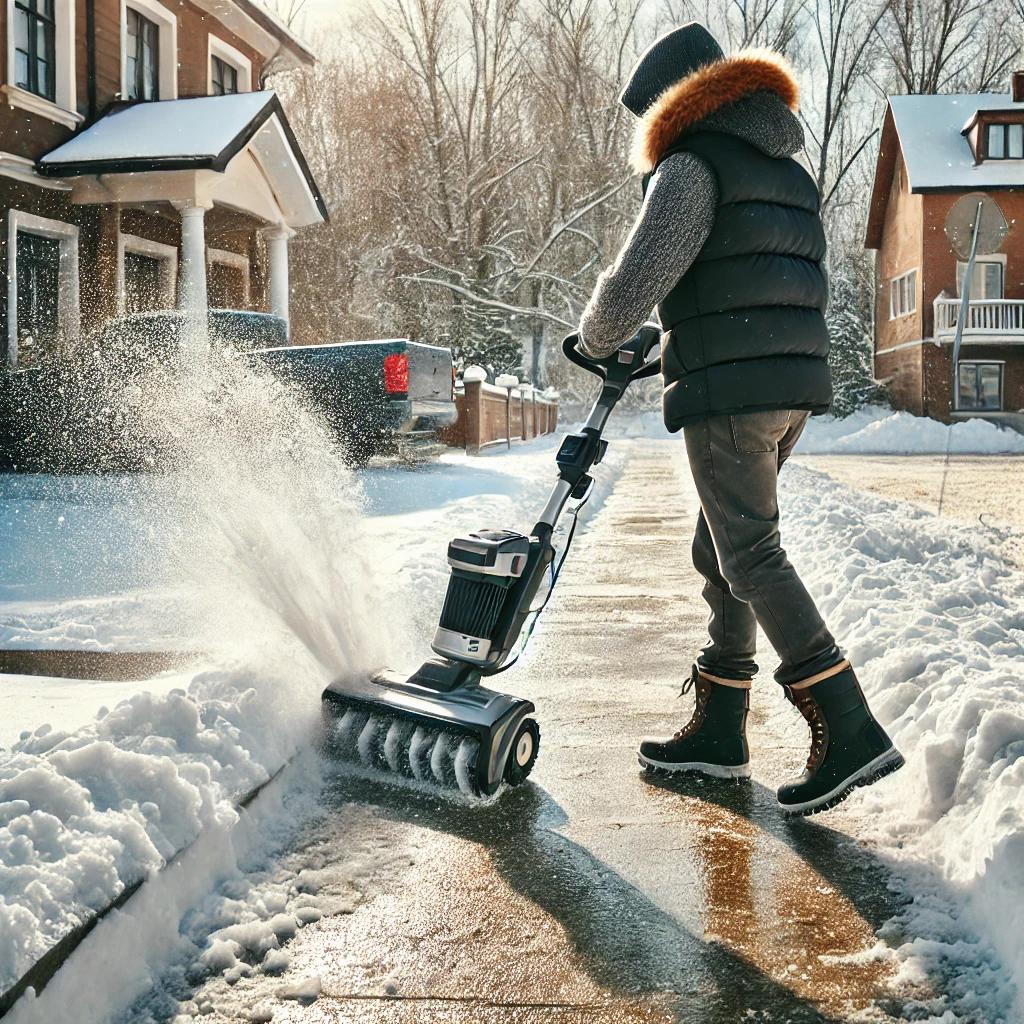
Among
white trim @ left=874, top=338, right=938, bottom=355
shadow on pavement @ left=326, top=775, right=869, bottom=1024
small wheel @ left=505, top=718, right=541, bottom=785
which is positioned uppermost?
white trim @ left=874, top=338, right=938, bottom=355

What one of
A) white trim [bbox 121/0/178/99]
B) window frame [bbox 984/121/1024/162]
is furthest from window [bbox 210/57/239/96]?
window frame [bbox 984/121/1024/162]

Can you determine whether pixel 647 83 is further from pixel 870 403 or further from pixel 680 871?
pixel 870 403

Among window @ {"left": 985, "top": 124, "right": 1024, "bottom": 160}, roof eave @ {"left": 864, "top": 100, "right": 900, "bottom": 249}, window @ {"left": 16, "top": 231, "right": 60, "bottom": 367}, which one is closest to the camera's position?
window @ {"left": 16, "top": 231, "right": 60, "bottom": 367}

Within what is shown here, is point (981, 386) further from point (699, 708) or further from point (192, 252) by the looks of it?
point (699, 708)

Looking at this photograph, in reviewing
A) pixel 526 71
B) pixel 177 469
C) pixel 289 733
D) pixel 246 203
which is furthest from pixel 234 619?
pixel 526 71

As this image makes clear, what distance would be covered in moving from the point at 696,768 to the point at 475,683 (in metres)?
0.71

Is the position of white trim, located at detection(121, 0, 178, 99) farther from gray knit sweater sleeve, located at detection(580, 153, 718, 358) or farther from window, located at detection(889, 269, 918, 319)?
window, located at detection(889, 269, 918, 319)

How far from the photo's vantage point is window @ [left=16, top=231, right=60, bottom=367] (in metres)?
13.6

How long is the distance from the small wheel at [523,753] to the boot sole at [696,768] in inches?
14.2

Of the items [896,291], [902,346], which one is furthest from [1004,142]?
[902,346]

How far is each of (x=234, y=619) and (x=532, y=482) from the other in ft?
23.2

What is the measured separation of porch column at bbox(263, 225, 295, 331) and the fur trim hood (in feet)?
51.0

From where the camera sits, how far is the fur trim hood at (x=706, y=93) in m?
2.79

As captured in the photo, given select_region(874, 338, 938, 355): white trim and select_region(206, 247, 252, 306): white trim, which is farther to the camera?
select_region(874, 338, 938, 355): white trim
